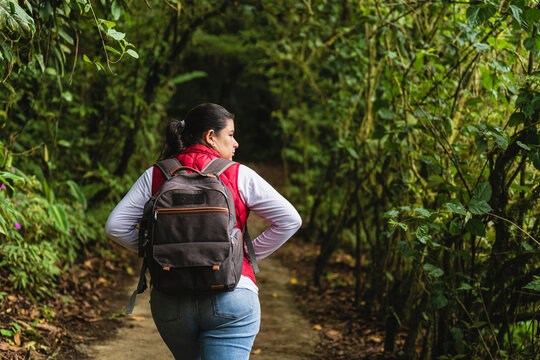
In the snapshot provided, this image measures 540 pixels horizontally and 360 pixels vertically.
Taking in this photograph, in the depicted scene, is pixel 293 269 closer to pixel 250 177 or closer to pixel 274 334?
pixel 274 334

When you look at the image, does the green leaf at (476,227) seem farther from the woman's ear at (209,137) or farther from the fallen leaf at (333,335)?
the fallen leaf at (333,335)

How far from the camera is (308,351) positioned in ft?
16.5

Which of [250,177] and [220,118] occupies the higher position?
[220,118]

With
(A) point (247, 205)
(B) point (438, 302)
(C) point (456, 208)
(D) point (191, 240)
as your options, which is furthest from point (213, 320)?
(B) point (438, 302)

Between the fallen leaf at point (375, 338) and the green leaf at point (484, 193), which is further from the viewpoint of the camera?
the fallen leaf at point (375, 338)

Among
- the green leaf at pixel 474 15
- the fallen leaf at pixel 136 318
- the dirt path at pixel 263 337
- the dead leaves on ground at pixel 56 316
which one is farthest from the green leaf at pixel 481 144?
the fallen leaf at pixel 136 318

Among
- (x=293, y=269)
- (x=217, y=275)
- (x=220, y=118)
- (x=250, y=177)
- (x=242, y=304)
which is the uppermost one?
(x=220, y=118)

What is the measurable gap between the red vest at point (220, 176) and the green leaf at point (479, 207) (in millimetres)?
1393

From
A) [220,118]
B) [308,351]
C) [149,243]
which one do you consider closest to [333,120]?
[308,351]

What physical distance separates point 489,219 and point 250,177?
2018 millimetres

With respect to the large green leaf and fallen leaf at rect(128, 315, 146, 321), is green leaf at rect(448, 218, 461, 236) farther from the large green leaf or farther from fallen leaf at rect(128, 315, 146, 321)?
fallen leaf at rect(128, 315, 146, 321)

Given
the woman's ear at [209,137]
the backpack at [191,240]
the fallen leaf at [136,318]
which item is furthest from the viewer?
the fallen leaf at [136,318]

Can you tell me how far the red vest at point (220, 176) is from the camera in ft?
7.47

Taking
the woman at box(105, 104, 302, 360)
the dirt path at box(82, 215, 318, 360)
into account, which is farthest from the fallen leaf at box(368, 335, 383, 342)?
the woman at box(105, 104, 302, 360)
